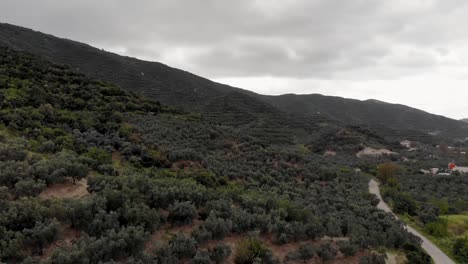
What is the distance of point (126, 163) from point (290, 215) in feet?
35.4

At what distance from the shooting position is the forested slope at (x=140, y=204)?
27.3ft

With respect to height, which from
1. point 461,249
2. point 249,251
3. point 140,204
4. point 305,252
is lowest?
point 461,249

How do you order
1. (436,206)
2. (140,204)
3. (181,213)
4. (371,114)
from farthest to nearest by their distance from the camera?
(371,114) → (436,206) → (181,213) → (140,204)

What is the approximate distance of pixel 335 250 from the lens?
39.0 feet

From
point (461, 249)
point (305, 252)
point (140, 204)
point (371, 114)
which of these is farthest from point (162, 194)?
point (371, 114)

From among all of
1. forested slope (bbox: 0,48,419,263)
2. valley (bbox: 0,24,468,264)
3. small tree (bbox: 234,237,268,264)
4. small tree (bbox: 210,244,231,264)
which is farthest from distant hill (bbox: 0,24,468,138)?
small tree (bbox: 210,244,231,264)

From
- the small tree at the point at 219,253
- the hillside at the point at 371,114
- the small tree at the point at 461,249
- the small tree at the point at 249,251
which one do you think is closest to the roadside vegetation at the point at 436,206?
the small tree at the point at 461,249

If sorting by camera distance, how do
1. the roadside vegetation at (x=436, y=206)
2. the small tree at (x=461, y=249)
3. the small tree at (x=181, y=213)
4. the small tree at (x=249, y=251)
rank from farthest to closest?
the roadside vegetation at (x=436, y=206) < the small tree at (x=461, y=249) < the small tree at (x=181, y=213) < the small tree at (x=249, y=251)

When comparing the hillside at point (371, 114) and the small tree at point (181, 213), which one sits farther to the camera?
the hillside at point (371, 114)

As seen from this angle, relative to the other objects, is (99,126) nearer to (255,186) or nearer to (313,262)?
(255,186)

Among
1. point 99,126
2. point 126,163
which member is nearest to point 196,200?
point 126,163

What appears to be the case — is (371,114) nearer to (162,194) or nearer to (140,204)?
(162,194)

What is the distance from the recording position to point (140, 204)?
1044 centimetres

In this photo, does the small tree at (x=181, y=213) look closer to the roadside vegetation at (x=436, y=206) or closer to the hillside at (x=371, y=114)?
the roadside vegetation at (x=436, y=206)
